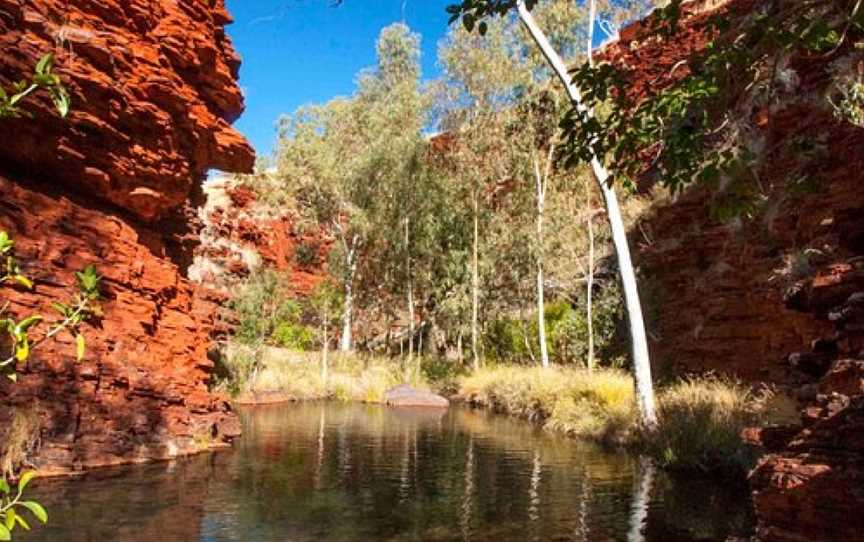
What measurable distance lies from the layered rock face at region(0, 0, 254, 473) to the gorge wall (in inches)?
363

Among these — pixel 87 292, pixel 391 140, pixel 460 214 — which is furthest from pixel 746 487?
pixel 391 140

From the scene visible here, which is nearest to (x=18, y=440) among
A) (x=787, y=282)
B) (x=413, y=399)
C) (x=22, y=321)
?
(x=22, y=321)

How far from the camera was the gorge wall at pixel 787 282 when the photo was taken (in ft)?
17.6

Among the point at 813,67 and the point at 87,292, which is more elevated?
the point at 813,67

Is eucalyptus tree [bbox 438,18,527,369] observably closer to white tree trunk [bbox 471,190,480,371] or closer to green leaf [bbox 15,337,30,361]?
white tree trunk [bbox 471,190,480,371]

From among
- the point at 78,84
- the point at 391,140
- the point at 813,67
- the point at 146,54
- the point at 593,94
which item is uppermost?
the point at 391,140

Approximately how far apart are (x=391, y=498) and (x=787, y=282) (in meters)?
9.11

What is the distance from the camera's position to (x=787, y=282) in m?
13.7

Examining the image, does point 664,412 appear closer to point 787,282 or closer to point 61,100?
point 787,282

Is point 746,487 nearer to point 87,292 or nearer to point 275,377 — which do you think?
point 87,292

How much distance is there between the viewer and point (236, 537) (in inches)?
301

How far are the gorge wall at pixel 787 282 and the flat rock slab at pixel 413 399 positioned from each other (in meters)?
9.09

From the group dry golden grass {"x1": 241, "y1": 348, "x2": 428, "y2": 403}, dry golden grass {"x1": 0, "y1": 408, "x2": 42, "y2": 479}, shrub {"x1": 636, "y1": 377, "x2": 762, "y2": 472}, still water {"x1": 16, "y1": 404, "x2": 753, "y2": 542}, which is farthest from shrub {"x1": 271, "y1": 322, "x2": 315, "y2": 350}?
dry golden grass {"x1": 0, "y1": 408, "x2": 42, "y2": 479}

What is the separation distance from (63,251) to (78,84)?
289 centimetres
